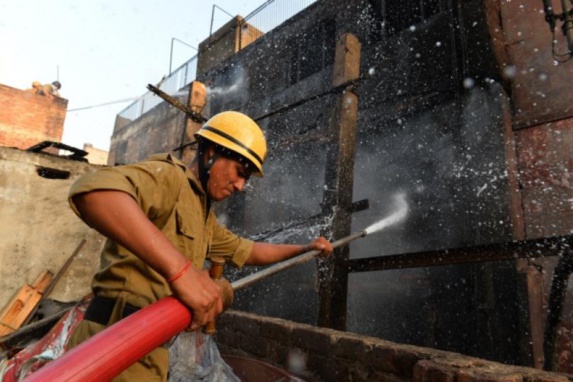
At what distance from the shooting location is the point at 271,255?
264 centimetres

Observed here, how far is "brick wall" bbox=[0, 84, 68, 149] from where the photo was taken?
18.1 metres

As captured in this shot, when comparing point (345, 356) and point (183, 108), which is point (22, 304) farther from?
point (345, 356)

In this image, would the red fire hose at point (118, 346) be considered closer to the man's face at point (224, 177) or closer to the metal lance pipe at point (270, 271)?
the metal lance pipe at point (270, 271)

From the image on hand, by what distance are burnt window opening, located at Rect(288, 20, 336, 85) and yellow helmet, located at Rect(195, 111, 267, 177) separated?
908 cm

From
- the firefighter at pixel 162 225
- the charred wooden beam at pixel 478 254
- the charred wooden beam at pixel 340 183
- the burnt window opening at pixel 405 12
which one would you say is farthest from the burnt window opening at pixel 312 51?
the firefighter at pixel 162 225

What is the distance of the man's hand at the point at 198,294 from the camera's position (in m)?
1.16

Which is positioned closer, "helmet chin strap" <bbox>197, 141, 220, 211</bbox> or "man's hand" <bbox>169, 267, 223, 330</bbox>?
"man's hand" <bbox>169, 267, 223, 330</bbox>

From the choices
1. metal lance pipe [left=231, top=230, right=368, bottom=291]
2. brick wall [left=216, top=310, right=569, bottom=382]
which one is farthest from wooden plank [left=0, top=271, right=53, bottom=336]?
metal lance pipe [left=231, top=230, right=368, bottom=291]

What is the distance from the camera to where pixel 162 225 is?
1.63 m

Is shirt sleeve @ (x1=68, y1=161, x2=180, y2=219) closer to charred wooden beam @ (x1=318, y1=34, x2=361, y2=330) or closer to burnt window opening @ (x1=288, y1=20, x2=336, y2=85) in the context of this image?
charred wooden beam @ (x1=318, y1=34, x2=361, y2=330)

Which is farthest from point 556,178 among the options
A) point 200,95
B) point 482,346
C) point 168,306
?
point 168,306

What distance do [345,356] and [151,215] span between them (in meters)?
1.69

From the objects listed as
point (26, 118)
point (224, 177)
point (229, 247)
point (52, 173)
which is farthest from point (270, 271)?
point (26, 118)

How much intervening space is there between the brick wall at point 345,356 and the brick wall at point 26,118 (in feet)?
66.6
